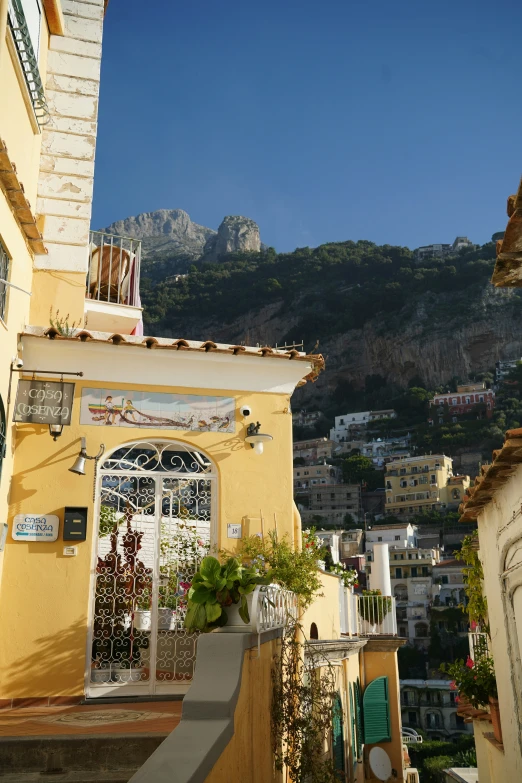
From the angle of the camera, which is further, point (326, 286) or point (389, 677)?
point (326, 286)

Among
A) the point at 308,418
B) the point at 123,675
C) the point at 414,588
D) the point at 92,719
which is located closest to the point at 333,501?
the point at 308,418

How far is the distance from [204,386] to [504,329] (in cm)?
10643

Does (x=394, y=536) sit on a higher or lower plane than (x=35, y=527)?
higher

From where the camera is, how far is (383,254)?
12800cm

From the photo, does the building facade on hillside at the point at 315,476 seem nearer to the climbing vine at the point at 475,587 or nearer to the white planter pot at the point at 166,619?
the climbing vine at the point at 475,587

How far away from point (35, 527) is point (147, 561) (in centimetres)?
133

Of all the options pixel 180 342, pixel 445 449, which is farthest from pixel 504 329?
pixel 180 342

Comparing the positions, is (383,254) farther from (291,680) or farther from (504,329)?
(291,680)

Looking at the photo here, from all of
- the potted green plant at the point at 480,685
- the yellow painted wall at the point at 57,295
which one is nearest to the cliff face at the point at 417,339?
the yellow painted wall at the point at 57,295

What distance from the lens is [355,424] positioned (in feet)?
366

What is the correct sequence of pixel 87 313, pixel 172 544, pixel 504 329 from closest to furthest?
1. pixel 172 544
2. pixel 87 313
3. pixel 504 329

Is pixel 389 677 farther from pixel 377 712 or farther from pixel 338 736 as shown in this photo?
pixel 338 736

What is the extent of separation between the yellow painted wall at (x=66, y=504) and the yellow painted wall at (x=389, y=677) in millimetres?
7306

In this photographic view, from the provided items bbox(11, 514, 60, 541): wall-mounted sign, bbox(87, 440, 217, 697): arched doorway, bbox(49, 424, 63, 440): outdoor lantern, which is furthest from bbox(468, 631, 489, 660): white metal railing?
bbox(49, 424, 63, 440): outdoor lantern
